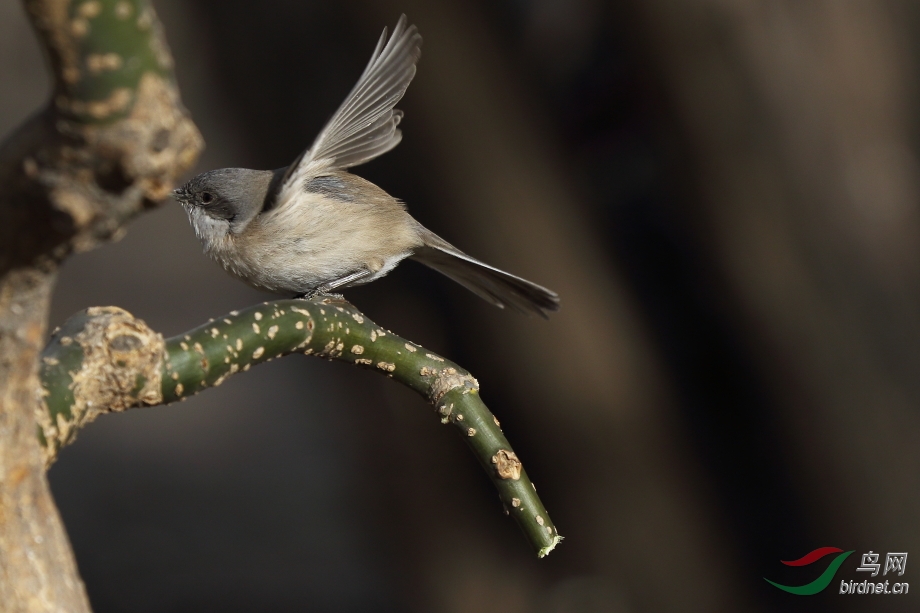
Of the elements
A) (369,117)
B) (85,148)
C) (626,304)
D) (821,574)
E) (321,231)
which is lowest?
(821,574)

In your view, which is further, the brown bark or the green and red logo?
the green and red logo

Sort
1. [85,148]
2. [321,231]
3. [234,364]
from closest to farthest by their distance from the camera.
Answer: [85,148] → [234,364] → [321,231]

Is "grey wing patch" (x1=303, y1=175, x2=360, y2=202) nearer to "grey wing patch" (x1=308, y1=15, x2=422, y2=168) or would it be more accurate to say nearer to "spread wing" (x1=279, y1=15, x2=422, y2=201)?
"spread wing" (x1=279, y1=15, x2=422, y2=201)

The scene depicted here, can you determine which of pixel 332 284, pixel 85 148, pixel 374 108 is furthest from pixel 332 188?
pixel 85 148

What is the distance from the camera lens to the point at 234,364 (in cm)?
138

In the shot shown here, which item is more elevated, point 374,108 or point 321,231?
point 374,108

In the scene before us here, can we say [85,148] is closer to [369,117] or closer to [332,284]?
[369,117]

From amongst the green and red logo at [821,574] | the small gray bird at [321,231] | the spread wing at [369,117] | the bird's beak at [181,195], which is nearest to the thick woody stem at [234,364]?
the spread wing at [369,117]

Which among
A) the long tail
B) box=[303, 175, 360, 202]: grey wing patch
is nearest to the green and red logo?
the long tail

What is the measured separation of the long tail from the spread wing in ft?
1.87

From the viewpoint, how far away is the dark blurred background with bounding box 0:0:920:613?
12.4 ft

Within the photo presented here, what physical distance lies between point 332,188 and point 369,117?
0.61 meters

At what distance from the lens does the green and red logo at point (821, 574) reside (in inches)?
156

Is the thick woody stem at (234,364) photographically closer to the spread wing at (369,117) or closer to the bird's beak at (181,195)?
the spread wing at (369,117)
